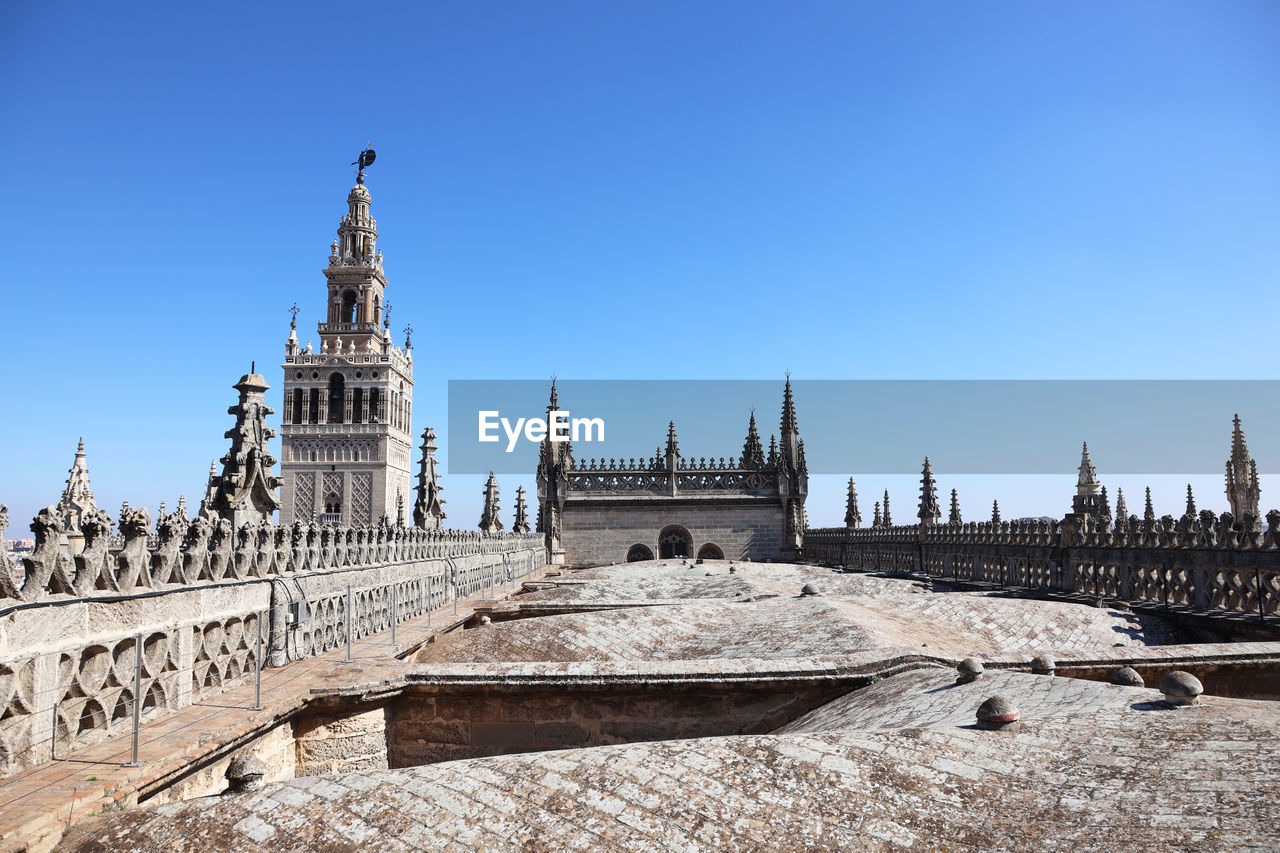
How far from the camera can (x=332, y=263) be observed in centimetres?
8250

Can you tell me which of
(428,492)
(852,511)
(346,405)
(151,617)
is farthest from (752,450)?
(346,405)

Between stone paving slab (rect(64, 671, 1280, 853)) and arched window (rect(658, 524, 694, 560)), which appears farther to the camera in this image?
arched window (rect(658, 524, 694, 560))

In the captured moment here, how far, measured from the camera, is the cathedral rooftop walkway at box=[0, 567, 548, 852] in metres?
4.54

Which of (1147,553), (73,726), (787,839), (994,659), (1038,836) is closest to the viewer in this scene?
(1038,836)

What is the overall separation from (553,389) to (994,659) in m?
36.4

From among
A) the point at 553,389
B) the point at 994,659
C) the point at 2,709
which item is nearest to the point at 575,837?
the point at 2,709

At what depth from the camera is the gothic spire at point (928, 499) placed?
27828mm

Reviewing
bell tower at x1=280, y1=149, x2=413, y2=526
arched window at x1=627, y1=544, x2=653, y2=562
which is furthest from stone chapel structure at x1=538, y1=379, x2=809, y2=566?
bell tower at x1=280, y1=149, x2=413, y2=526

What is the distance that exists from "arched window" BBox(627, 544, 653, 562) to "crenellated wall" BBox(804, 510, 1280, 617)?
16.0 metres

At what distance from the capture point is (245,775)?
4.92 m

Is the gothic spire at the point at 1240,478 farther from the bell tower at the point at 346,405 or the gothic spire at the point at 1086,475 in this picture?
the bell tower at the point at 346,405

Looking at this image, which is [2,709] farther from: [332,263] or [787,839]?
[332,263]

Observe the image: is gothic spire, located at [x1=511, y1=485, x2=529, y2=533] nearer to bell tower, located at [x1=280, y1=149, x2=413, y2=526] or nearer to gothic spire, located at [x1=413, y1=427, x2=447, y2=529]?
gothic spire, located at [x1=413, y1=427, x2=447, y2=529]

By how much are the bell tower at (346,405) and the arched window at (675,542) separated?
158 feet
